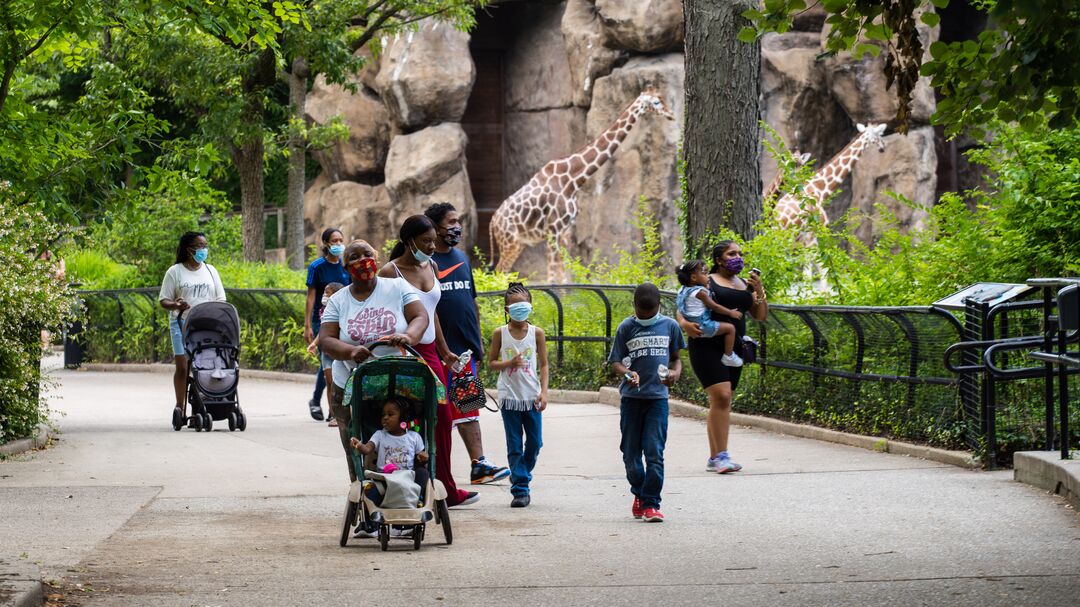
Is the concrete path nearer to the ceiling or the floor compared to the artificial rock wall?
nearer to the floor

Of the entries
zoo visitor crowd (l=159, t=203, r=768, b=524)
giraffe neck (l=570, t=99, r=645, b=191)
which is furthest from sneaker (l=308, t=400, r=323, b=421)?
giraffe neck (l=570, t=99, r=645, b=191)

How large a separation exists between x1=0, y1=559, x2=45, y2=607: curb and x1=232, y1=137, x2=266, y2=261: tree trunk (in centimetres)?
2014

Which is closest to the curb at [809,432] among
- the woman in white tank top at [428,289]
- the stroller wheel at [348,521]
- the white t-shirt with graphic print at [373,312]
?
the woman in white tank top at [428,289]

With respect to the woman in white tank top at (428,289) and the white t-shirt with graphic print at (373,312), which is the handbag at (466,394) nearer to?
the woman in white tank top at (428,289)

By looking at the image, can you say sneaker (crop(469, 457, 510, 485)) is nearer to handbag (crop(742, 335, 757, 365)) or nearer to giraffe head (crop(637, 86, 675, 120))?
handbag (crop(742, 335, 757, 365))

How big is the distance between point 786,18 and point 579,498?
11.5 feet

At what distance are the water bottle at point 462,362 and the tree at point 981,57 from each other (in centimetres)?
256

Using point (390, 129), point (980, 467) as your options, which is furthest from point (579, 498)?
point (390, 129)

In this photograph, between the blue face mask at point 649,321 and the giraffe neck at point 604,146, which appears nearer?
the blue face mask at point 649,321

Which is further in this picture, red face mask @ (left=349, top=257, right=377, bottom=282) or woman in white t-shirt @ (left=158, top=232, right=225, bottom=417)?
woman in white t-shirt @ (left=158, top=232, right=225, bottom=417)

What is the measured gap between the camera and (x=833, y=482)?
10.3 meters

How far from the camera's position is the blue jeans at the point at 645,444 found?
883 cm

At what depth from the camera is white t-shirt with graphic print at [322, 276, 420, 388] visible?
26.8 feet

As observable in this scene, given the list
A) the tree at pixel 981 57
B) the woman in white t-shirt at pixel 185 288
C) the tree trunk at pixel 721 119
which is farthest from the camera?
the tree trunk at pixel 721 119
